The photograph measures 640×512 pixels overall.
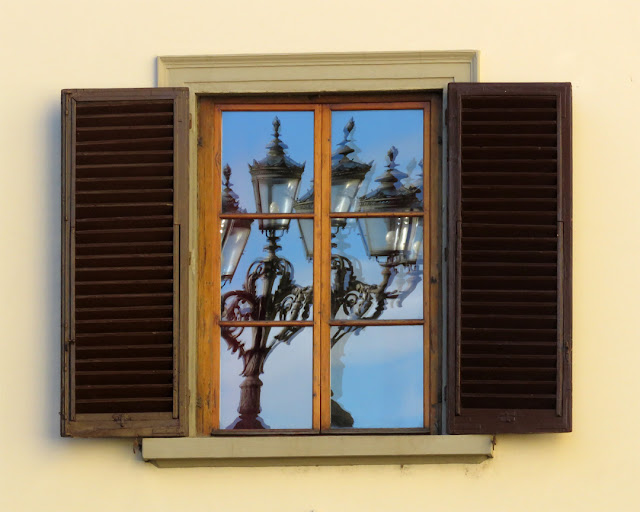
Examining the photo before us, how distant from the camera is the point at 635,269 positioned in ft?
17.7

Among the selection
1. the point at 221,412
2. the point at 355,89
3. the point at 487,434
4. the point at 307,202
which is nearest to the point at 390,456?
the point at 487,434

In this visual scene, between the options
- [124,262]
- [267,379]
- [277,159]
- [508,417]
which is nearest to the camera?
[508,417]

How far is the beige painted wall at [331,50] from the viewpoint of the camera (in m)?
5.34

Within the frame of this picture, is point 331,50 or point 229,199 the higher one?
point 331,50

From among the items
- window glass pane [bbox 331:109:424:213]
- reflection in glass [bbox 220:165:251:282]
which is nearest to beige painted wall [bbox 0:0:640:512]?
window glass pane [bbox 331:109:424:213]

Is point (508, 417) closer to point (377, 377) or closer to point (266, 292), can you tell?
point (377, 377)

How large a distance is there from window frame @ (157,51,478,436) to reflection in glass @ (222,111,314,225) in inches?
5.1

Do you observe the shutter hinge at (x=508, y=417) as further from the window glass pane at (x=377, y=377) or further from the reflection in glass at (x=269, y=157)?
the reflection in glass at (x=269, y=157)

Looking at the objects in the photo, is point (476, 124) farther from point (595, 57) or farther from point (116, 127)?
point (116, 127)

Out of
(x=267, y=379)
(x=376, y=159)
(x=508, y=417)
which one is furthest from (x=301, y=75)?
(x=508, y=417)

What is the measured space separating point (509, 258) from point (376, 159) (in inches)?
28.4

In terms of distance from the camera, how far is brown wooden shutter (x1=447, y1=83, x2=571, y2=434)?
17.3 ft

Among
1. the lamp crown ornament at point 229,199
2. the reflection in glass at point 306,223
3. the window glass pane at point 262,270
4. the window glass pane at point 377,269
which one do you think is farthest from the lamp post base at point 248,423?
the lamp crown ornament at point 229,199

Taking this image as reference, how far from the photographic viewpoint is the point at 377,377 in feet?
18.1
